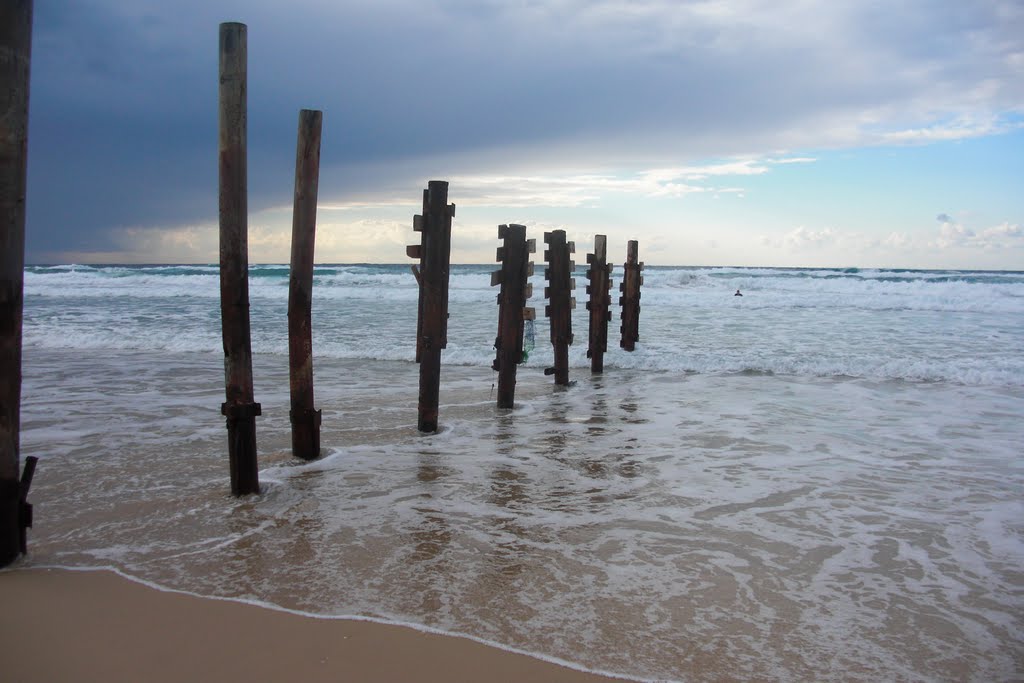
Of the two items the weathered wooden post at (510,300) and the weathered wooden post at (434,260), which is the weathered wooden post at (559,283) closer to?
the weathered wooden post at (510,300)

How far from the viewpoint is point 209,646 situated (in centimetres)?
329

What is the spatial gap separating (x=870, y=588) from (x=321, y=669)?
293 cm

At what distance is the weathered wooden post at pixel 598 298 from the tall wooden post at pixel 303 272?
7668 millimetres

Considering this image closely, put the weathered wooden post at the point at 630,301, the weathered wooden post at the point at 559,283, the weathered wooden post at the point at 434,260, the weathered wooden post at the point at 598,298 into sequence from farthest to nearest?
the weathered wooden post at the point at 630,301 → the weathered wooden post at the point at 598,298 → the weathered wooden post at the point at 559,283 → the weathered wooden post at the point at 434,260

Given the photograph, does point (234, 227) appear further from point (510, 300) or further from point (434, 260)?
point (510, 300)

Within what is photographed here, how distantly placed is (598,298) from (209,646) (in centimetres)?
1083

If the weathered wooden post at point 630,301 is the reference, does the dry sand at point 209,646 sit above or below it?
below

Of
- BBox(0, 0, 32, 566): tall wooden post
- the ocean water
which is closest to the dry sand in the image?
the ocean water

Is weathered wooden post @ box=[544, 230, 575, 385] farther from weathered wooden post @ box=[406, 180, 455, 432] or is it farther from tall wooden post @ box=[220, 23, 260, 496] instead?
tall wooden post @ box=[220, 23, 260, 496]

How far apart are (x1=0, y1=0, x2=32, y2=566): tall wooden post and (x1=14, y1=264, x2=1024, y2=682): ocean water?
23.7 inches

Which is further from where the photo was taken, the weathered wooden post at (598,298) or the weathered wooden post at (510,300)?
the weathered wooden post at (598,298)

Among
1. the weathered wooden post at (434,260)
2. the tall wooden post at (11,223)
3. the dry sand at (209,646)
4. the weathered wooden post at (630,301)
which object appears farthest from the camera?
the weathered wooden post at (630,301)

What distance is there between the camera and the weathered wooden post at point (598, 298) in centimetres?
1351

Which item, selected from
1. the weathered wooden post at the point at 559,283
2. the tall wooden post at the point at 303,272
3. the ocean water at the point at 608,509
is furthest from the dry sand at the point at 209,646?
the weathered wooden post at the point at 559,283
